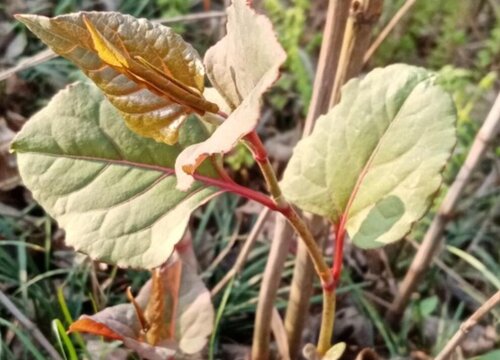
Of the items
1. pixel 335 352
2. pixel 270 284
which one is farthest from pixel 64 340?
pixel 335 352

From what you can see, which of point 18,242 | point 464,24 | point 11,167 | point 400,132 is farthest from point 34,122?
point 464,24

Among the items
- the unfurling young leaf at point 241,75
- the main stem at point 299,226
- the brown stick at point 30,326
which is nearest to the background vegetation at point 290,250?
the brown stick at point 30,326

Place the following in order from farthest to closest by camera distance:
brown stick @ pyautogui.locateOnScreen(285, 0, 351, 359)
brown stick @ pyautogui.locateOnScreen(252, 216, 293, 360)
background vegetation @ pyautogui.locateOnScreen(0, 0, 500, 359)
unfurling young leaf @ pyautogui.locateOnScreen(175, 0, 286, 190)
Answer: background vegetation @ pyautogui.locateOnScreen(0, 0, 500, 359) → brown stick @ pyautogui.locateOnScreen(252, 216, 293, 360) → brown stick @ pyautogui.locateOnScreen(285, 0, 351, 359) → unfurling young leaf @ pyautogui.locateOnScreen(175, 0, 286, 190)

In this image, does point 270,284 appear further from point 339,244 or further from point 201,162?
point 201,162

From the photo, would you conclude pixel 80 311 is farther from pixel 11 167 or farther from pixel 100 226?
pixel 100 226

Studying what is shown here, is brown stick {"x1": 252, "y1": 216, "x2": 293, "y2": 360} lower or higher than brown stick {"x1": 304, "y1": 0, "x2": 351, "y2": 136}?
lower

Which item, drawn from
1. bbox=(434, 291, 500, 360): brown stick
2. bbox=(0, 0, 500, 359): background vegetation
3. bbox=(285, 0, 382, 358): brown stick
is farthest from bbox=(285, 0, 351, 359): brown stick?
bbox=(434, 291, 500, 360): brown stick

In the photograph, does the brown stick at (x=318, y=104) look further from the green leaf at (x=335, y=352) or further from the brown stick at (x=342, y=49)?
the green leaf at (x=335, y=352)

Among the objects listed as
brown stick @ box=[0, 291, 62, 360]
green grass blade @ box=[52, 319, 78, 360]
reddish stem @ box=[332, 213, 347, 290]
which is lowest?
brown stick @ box=[0, 291, 62, 360]

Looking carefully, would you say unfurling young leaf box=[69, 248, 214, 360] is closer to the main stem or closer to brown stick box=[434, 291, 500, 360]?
the main stem
